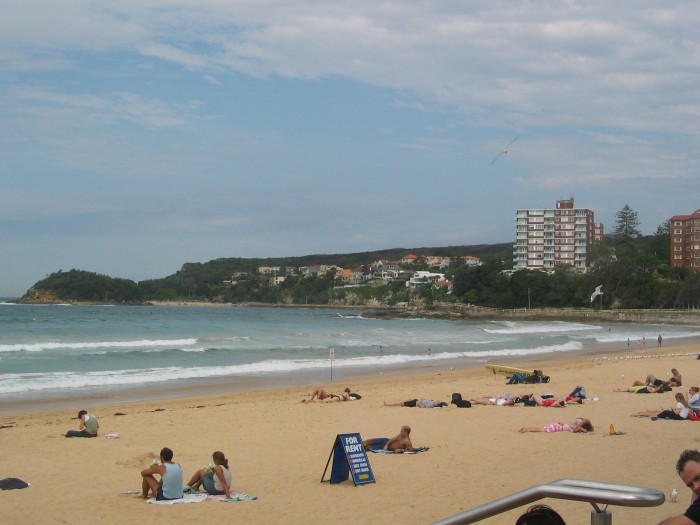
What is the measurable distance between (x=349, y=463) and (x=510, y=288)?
367ft

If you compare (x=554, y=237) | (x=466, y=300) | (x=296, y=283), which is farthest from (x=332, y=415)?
Result: (x=296, y=283)

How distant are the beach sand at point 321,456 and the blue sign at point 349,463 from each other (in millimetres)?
156

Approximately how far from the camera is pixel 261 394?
69.9ft

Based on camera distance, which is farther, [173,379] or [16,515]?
[173,379]

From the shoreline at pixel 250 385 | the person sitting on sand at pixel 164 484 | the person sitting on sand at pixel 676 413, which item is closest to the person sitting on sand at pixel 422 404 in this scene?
the person sitting on sand at pixel 676 413

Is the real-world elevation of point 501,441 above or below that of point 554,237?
below

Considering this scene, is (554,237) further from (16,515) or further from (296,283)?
(16,515)

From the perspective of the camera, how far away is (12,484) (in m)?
9.93

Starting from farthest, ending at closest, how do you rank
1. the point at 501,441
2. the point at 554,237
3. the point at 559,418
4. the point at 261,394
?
the point at 554,237 → the point at 261,394 → the point at 559,418 → the point at 501,441

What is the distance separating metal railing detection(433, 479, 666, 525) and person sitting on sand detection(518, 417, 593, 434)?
1153 centimetres

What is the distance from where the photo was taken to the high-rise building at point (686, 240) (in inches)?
4469

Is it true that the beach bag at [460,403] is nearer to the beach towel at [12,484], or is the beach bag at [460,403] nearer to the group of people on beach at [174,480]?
the group of people on beach at [174,480]

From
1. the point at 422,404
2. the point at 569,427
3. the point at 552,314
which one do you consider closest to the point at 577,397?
the point at 422,404

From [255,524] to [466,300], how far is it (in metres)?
119
